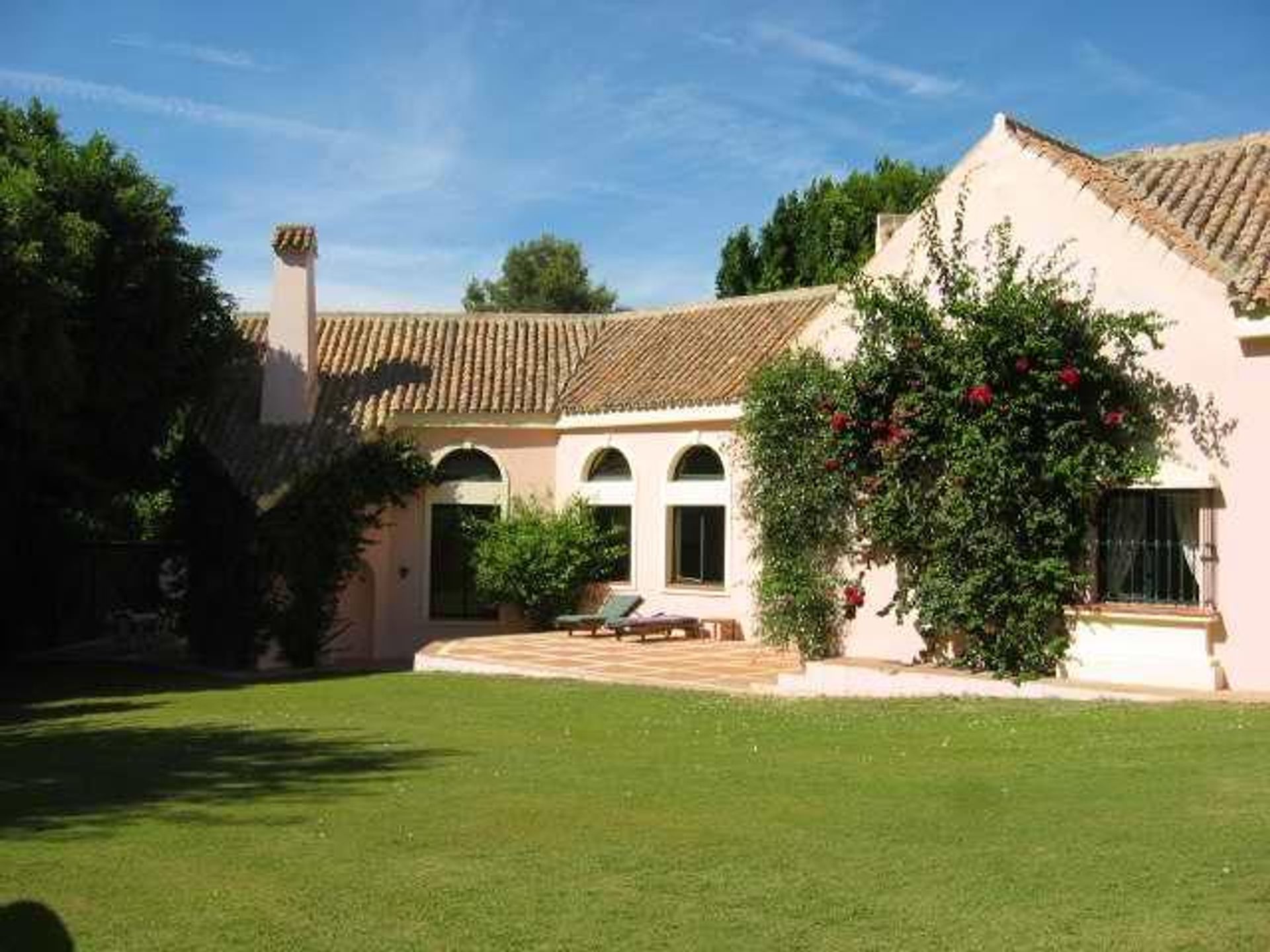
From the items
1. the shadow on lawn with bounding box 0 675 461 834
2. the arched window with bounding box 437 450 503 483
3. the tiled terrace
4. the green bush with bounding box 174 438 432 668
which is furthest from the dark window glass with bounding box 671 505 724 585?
the shadow on lawn with bounding box 0 675 461 834

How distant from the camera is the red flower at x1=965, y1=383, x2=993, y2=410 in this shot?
51.2 feet

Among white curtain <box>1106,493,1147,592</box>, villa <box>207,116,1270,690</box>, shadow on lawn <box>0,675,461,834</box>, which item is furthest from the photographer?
white curtain <box>1106,493,1147,592</box>

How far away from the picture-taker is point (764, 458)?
19156 millimetres

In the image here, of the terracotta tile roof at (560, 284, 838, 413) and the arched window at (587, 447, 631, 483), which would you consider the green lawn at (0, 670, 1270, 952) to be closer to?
the terracotta tile roof at (560, 284, 838, 413)

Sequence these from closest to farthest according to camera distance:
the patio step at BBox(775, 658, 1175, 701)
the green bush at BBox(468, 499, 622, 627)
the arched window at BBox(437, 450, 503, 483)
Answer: the patio step at BBox(775, 658, 1175, 701), the green bush at BBox(468, 499, 622, 627), the arched window at BBox(437, 450, 503, 483)

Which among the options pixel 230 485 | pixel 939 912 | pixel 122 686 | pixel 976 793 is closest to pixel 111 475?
pixel 230 485

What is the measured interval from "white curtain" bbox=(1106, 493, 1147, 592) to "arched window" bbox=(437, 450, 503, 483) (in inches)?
497

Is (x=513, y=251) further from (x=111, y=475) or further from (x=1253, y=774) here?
(x=1253, y=774)

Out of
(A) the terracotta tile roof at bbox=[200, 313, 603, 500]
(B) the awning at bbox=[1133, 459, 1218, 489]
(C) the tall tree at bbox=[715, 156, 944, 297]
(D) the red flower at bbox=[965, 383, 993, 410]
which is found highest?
(C) the tall tree at bbox=[715, 156, 944, 297]

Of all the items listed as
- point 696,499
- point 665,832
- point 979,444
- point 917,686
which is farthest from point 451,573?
point 665,832

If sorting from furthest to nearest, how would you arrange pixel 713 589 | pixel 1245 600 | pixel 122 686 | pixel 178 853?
pixel 713 589, pixel 122 686, pixel 1245 600, pixel 178 853

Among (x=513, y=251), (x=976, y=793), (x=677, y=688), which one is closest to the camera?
(x=976, y=793)

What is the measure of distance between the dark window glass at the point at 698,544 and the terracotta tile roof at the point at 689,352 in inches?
76.2

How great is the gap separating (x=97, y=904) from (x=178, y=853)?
1.13m
